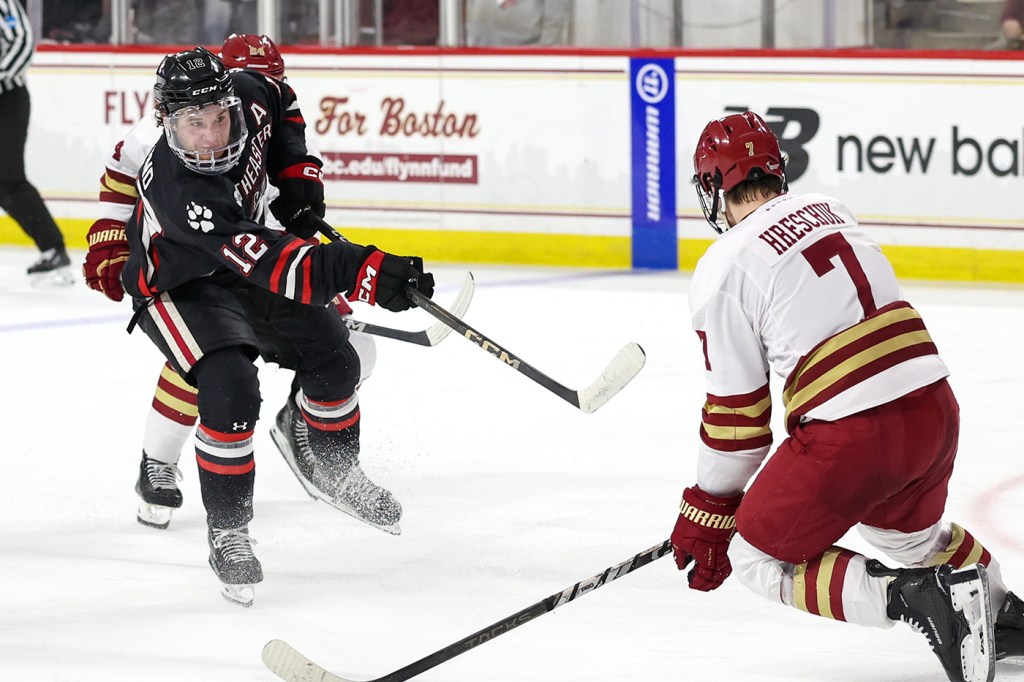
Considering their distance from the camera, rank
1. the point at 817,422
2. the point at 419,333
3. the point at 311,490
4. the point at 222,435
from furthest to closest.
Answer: the point at 419,333 < the point at 311,490 < the point at 222,435 < the point at 817,422

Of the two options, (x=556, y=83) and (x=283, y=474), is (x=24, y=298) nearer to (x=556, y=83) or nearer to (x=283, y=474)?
(x=556, y=83)

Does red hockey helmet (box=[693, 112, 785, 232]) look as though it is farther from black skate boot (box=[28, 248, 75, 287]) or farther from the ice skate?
black skate boot (box=[28, 248, 75, 287])

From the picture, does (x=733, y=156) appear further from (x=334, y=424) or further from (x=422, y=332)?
(x=422, y=332)

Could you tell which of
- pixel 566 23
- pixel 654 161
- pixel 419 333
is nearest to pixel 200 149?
pixel 419 333

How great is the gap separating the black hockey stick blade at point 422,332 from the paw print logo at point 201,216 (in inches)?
30.7

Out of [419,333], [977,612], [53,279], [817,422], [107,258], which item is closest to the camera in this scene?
[977,612]

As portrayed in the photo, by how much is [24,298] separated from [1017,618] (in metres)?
4.57

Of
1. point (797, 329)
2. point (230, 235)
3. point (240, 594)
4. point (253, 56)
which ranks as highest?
point (253, 56)

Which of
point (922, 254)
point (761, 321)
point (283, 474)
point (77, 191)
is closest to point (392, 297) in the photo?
point (761, 321)

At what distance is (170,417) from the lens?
10.7ft

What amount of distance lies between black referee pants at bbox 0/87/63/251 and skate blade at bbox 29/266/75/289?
0.09m

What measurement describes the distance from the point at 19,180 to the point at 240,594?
3834 mm

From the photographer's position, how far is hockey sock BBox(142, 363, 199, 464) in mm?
3234

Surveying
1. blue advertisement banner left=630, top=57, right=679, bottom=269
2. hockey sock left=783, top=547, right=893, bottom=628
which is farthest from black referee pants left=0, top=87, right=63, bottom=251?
hockey sock left=783, top=547, right=893, bottom=628
